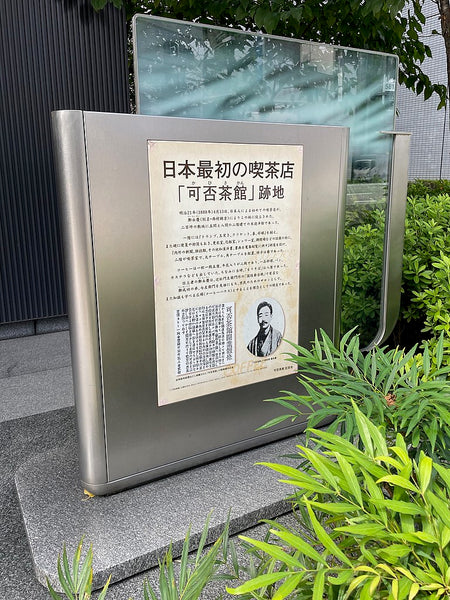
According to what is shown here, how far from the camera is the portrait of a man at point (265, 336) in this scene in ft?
7.77

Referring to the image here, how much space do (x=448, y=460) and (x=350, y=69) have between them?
222 centimetres

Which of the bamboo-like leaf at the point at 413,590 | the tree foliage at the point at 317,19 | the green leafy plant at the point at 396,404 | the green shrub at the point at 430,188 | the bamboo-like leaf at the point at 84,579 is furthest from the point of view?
the green shrub at the point at 430,188

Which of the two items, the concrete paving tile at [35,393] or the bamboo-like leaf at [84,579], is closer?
the bamboo-like leaf at [84,579]

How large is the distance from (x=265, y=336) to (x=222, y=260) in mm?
433

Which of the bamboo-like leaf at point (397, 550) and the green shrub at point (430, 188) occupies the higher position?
the green shrub at point (430, 188)

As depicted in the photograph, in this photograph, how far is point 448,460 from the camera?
113cm

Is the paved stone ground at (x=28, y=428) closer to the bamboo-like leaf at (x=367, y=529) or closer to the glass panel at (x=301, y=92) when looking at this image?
the bamboo-like leaf at (x=367, y=529)

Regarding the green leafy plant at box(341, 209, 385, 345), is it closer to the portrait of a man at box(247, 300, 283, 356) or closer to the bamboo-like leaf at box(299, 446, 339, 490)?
the portrait of a man at box(247, 300, 283, 356)

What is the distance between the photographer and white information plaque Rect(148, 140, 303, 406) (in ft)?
6.70

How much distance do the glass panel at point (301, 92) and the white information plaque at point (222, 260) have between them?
38 cm

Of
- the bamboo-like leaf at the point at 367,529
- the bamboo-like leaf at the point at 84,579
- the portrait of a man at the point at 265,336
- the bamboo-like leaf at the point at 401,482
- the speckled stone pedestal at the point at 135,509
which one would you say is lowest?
the speckled stone pedestal at the point at 135,509

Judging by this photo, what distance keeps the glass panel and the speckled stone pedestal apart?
49.1 inches

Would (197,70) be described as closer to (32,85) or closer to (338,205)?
(338,205)

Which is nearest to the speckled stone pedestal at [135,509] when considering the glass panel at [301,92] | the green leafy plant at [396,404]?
the green leafy plant at [396,404]
